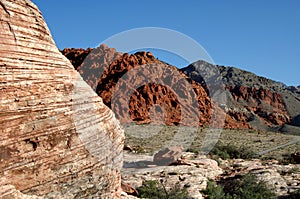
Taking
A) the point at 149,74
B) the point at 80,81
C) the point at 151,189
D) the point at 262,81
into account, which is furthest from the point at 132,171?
the point at 262,81

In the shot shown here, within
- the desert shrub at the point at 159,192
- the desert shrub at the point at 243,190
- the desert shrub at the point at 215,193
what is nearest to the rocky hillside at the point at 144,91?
the desert shrub at the point at 243,190

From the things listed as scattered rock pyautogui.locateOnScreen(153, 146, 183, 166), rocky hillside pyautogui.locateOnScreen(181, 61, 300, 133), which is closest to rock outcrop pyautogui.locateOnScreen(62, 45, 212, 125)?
rocky hillside pyautogui.locateOnScreen(181, 61, 300, 133)

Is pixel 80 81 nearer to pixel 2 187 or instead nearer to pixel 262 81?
pixel 2 187

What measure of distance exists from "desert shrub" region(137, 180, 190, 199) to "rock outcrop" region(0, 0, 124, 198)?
22.8 ft

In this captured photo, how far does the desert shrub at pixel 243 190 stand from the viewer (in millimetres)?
14344

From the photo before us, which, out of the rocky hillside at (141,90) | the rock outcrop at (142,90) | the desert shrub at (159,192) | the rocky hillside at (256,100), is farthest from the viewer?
the rocky hillside at (256,100)

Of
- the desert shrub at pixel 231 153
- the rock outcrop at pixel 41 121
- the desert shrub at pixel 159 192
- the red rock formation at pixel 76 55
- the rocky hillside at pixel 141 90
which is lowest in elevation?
the desert shrub at pixel 159 192

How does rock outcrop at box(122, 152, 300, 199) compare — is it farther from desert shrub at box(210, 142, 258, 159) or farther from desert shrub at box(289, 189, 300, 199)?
desert shrub at box(210, 142, 258, 159)

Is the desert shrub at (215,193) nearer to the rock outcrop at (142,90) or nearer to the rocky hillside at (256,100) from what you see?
the rock outcrop at (142,90)

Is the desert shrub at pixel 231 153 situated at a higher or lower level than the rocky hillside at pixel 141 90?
lower

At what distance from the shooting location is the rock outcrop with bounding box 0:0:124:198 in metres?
5.90

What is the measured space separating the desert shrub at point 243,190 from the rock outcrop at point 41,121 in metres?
8.10

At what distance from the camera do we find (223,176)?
1864 centimetres

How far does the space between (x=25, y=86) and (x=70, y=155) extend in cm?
160
